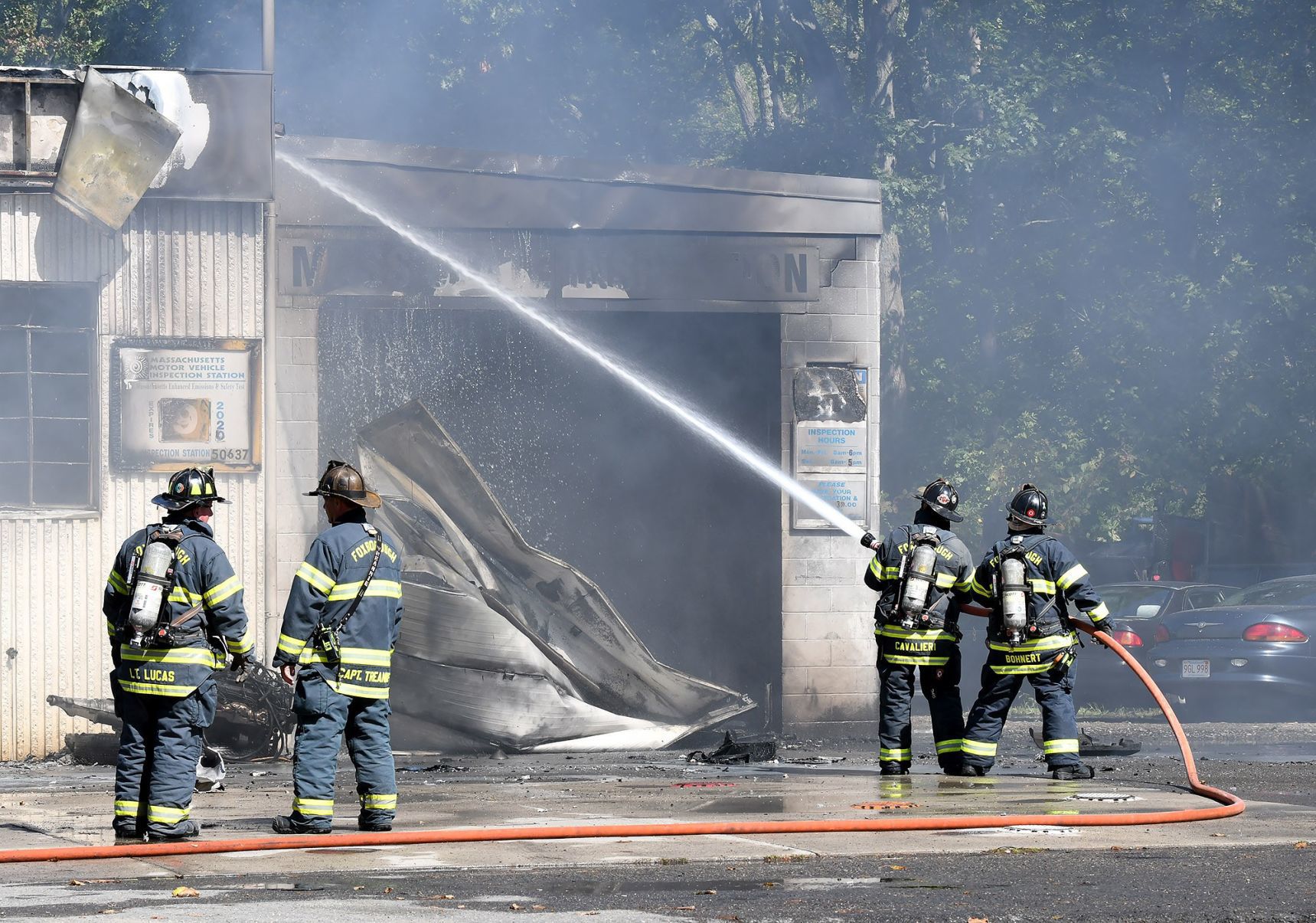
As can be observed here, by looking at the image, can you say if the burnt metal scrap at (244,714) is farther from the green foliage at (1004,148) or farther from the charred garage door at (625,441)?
the green foliage at (1004,148)

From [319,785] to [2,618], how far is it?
585cm

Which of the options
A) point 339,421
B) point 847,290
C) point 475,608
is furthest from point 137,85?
point 847,290

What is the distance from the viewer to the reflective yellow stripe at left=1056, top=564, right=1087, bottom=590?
387 inches

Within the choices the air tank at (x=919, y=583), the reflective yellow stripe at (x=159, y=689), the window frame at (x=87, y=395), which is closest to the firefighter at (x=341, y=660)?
the reflective yellow stripe at (x=159, y=689)

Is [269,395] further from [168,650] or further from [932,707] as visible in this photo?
[168,650]

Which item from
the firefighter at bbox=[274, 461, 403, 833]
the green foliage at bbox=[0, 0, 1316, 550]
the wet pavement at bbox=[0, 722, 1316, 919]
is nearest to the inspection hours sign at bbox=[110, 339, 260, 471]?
the wet pavement at bbox=[0, 722, 1316, 919]

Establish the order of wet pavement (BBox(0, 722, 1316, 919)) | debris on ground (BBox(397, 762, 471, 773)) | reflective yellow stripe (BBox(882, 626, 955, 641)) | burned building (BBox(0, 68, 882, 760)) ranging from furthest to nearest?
burned building (BBox(0, 68, 882, 760)) → debris on ground (BBox(397, 762, 471, 773)) → reflective yellow stripe (BBox(882, 626, 955, 641)) → wet pavement (BBox(0, 722, 1316, 919))

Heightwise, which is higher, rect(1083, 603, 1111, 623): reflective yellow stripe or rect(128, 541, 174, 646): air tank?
rect(128, 541, 174, 646): air tank

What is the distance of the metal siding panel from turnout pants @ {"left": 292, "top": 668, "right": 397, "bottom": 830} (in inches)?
212

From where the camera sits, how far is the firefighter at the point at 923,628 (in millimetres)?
10109

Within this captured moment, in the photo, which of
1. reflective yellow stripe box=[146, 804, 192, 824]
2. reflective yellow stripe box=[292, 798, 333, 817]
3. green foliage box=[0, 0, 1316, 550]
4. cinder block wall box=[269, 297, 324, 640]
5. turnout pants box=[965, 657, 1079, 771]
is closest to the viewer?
reflective yellow stripe box=[146, 804, 192, 824]

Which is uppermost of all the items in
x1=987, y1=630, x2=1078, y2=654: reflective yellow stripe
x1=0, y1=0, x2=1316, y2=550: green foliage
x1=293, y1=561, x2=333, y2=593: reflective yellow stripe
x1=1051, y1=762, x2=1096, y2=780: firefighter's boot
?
x1=0, y1=0, x2=1316, y2=550: green foliage

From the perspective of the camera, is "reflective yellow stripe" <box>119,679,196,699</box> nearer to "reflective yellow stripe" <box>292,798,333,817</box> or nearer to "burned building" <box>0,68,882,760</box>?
"reflective yellow stripe" <box>292,798,333,817</box>

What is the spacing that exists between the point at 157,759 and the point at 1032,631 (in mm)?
4560
